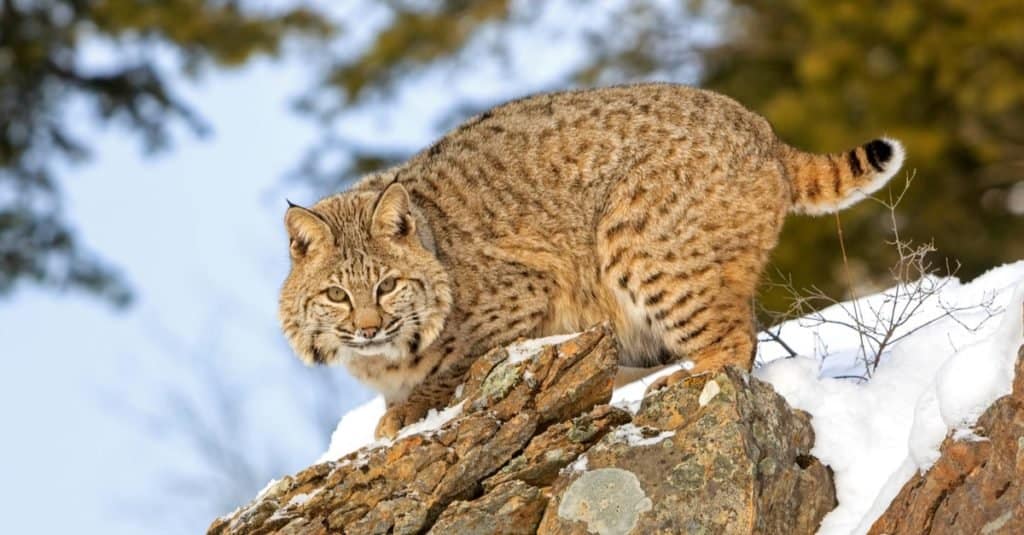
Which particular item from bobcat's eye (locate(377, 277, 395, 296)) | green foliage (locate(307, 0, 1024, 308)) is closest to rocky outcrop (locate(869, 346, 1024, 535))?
bobcat's eye (locate(377, 277, 395, 296))

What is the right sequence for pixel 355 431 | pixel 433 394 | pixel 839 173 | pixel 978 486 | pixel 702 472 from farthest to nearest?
pixel 355 431 → pixel 839 173 → pixel 433 394 → pixel 702 472 → pixel 978 486

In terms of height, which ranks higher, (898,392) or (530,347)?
(530,347)

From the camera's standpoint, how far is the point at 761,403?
4.60m

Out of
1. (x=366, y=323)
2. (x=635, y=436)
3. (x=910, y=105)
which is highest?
(x=910, y=105)

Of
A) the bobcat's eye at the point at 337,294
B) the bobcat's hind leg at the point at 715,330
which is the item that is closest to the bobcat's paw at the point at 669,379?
the bobcat's hind leg at the point at 715,330

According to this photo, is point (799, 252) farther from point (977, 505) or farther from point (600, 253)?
point (977, 505)

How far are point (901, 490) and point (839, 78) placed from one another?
426 inches

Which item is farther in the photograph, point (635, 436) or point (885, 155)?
point (885, 155)

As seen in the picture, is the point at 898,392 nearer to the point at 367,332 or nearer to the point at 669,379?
the point at 669,379

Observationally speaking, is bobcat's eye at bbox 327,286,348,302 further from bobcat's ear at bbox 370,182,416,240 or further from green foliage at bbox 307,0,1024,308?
green foliage at bbox 307,0,1024,308

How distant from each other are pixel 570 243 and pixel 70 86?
10210mm

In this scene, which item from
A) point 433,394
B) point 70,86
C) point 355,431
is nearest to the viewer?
point 433,394

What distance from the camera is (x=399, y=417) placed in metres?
5.57

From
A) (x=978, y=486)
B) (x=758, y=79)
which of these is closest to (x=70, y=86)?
(x=758, y=79)
